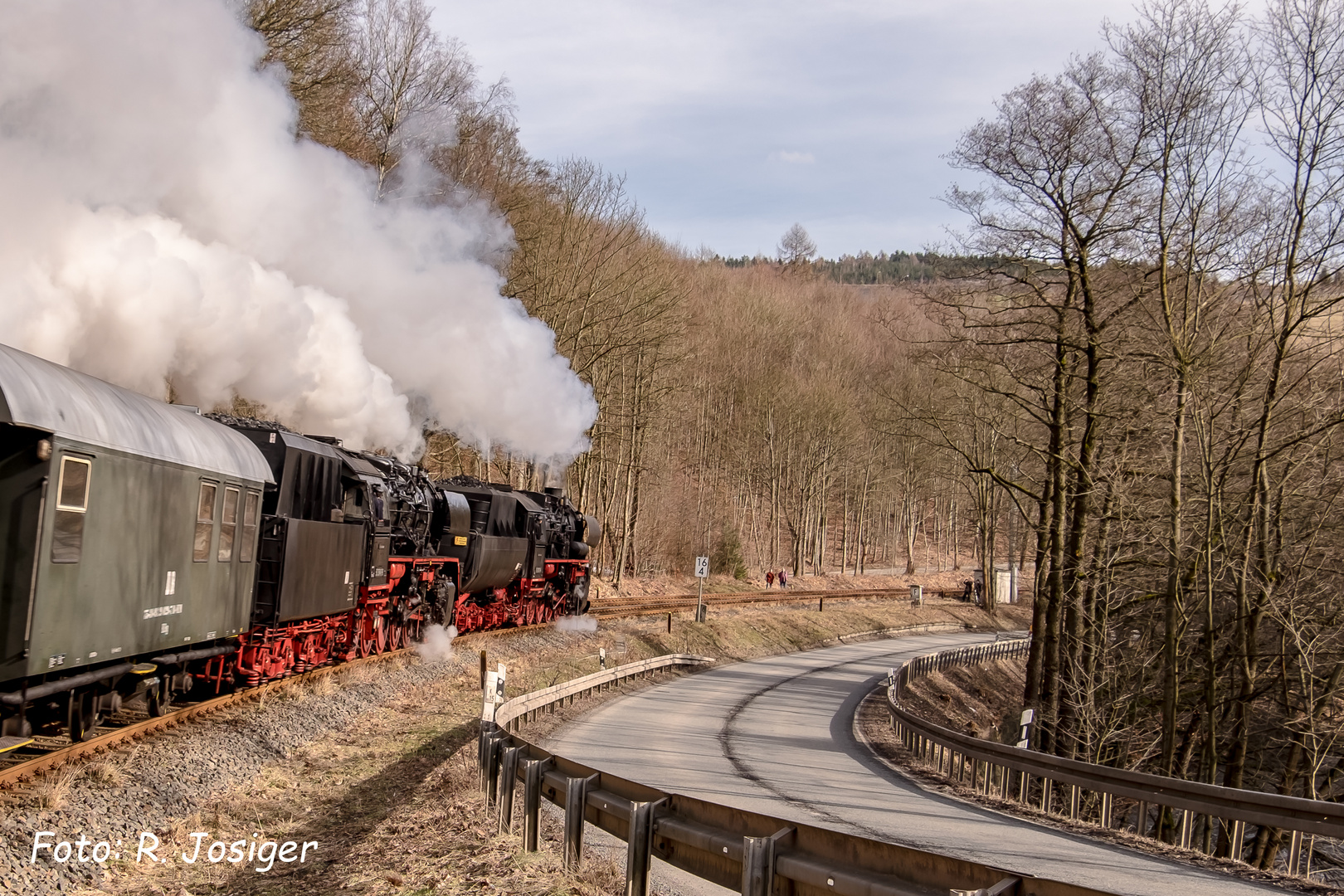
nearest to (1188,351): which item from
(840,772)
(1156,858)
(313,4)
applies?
(840,772)

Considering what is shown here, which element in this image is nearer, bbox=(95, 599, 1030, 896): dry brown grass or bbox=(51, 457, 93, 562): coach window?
bbox=(95, 599, 1030, 896): dry brown grass

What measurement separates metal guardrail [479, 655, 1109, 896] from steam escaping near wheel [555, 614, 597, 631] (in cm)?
1911

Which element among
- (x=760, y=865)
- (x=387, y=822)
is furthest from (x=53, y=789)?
(x=760, y=865)

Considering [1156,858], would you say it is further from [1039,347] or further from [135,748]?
[1039,347]

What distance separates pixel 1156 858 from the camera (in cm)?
987

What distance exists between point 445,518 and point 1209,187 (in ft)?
49.9

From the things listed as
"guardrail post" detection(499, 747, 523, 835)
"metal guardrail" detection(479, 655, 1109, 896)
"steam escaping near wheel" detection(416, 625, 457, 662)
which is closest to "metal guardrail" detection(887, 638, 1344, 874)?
"metal guardrail" detection(479, 655, 1109, 896)

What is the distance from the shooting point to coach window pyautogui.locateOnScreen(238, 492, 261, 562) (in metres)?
12.3

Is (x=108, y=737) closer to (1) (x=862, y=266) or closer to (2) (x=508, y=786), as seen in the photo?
(2) (x=508, y=786)

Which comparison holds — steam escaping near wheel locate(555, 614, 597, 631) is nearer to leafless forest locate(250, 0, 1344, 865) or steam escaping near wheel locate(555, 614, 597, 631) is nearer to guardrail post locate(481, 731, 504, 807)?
leafless forest locate(250, 0, 1344, 865)

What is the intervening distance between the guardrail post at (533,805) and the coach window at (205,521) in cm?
502

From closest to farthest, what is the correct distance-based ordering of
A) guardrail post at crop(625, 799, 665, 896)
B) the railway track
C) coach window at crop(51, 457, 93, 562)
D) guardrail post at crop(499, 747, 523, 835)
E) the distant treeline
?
guardrail post at crop(625, 799, 665, 896) → coach window at crop(51, 457, 93, 562) → the railway track → guardrail post at crop(499, 747, 523, 835) → the distant treeline

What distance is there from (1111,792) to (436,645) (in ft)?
43.7

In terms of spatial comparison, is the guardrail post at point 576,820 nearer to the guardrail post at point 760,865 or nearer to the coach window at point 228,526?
the guardrail post at point 760,865
